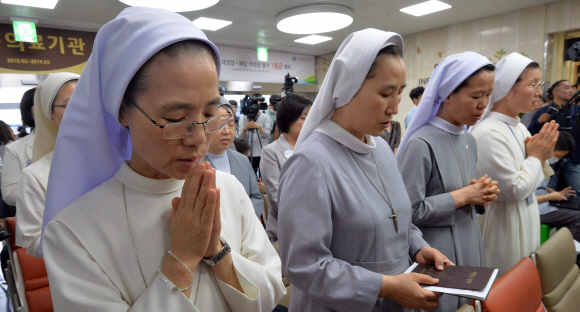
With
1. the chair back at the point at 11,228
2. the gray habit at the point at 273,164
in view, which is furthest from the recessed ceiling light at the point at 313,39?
the chair back at the point at 11,228

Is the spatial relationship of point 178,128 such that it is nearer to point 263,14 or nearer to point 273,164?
point 273,164

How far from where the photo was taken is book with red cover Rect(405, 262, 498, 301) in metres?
1.05

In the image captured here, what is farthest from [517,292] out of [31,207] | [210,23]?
[210,23]

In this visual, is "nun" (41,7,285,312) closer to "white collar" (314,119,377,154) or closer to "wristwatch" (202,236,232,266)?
"wristwatch" (202,236,232,266)

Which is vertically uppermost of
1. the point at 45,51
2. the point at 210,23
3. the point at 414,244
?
the point at 210,23

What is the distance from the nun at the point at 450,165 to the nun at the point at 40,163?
73.8 inches

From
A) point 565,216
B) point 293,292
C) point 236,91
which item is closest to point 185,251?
point 293,292

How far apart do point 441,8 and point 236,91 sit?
549 centimetres

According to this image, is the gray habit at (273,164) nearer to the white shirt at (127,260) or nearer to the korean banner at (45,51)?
the white shirt at (127,260)

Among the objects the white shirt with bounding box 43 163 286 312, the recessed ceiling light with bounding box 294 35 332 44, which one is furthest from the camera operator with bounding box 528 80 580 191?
the recessed ceiling light with bounding box 294 35 332 44

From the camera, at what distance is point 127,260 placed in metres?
0.82

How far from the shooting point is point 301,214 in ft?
3.85

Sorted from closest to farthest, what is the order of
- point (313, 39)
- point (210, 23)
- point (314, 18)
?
point (314, 18) < point (210, 23) < point (313, 39)

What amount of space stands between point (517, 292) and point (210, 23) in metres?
7.02
